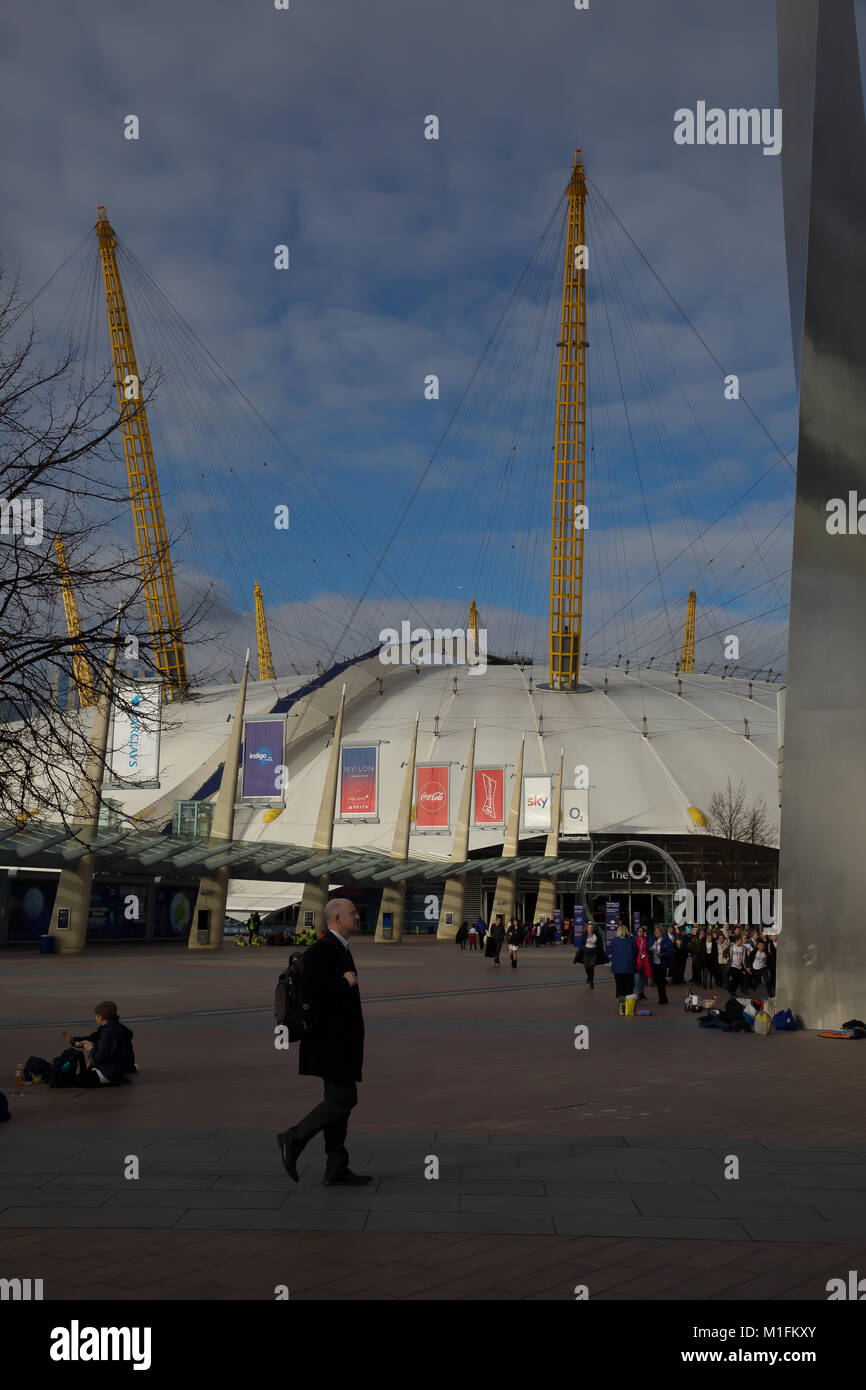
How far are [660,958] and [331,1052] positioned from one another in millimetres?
16745

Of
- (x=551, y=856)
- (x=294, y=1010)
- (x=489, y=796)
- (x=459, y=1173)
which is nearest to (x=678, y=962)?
(x=459, y=1173)

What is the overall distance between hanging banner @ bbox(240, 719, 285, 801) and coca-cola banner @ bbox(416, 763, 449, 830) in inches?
564

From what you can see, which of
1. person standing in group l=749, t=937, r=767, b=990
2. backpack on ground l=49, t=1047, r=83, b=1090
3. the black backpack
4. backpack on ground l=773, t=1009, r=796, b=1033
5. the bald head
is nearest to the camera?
the black backpack

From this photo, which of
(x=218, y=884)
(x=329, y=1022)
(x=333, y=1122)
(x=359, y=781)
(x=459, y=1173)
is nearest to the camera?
(x=333, y=1122)

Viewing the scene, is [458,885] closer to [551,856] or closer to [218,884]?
[551,856]

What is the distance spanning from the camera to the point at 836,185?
15.3 metres

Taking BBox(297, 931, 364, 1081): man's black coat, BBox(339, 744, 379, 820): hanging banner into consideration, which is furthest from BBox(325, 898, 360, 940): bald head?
BBox(339, 744, 379, 820): hanging banner

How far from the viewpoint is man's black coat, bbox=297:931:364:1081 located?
22.1 feet

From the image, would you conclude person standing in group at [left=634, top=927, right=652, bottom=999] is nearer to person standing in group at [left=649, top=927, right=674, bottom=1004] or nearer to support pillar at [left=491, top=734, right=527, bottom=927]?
person standing in group at [left=649, top=927, right=674, bottom=1004]

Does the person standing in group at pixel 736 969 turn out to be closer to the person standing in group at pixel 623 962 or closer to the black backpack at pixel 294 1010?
the person standing in group at pixel 623 962

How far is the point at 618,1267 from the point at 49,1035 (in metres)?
10.4

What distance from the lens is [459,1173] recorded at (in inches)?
273

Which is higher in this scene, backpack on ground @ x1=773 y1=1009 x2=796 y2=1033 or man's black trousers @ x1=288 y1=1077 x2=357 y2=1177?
man's black trousers @ x1=288 y1=1077 x2=357 y2=1177

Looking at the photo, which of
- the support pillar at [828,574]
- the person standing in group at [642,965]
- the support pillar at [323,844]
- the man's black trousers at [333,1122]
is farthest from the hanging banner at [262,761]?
the man's black trousers at [333,1122]
